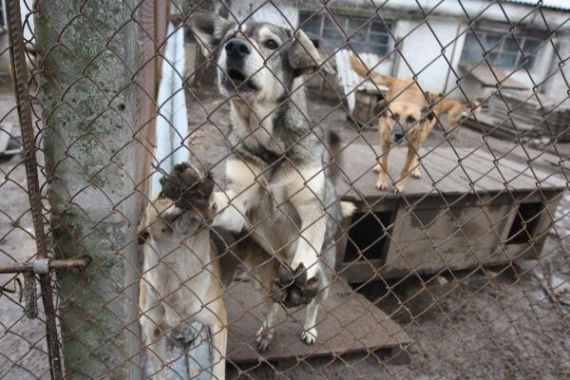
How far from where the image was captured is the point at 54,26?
1.20 metres

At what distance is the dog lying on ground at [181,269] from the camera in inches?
68.9

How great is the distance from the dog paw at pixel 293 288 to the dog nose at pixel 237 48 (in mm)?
1026

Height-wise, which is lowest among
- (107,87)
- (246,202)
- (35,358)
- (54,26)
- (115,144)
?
(35,358)

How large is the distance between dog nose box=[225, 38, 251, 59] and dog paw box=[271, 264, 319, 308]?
1.03m

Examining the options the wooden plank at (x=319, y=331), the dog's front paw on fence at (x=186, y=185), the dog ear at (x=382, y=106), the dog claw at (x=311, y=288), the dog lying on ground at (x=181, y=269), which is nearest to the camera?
the dog ear at (x=382, y=106)

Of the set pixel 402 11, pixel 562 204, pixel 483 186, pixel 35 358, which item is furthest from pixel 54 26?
pixel 402 11

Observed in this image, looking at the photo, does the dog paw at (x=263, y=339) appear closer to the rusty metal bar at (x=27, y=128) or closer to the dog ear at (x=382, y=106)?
the rusty metal bar at (x=27, y=128)

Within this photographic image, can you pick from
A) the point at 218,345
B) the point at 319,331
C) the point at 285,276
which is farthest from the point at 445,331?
the point at 285,276

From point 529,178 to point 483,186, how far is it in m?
0.74

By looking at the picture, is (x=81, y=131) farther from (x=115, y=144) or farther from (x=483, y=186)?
(x=483, y=186)

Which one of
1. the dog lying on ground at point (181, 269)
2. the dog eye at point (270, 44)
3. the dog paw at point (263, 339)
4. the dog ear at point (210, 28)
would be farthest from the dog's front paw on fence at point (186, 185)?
the dog paw at point (263, 339)

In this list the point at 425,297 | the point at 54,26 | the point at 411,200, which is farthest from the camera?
the point at 425,297

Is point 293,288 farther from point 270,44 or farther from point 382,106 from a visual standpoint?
point 270,44

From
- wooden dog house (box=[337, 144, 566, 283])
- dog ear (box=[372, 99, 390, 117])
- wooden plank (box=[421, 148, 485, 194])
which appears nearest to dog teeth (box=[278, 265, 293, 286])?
dog ear (box=[372, 99, 390, 117])
